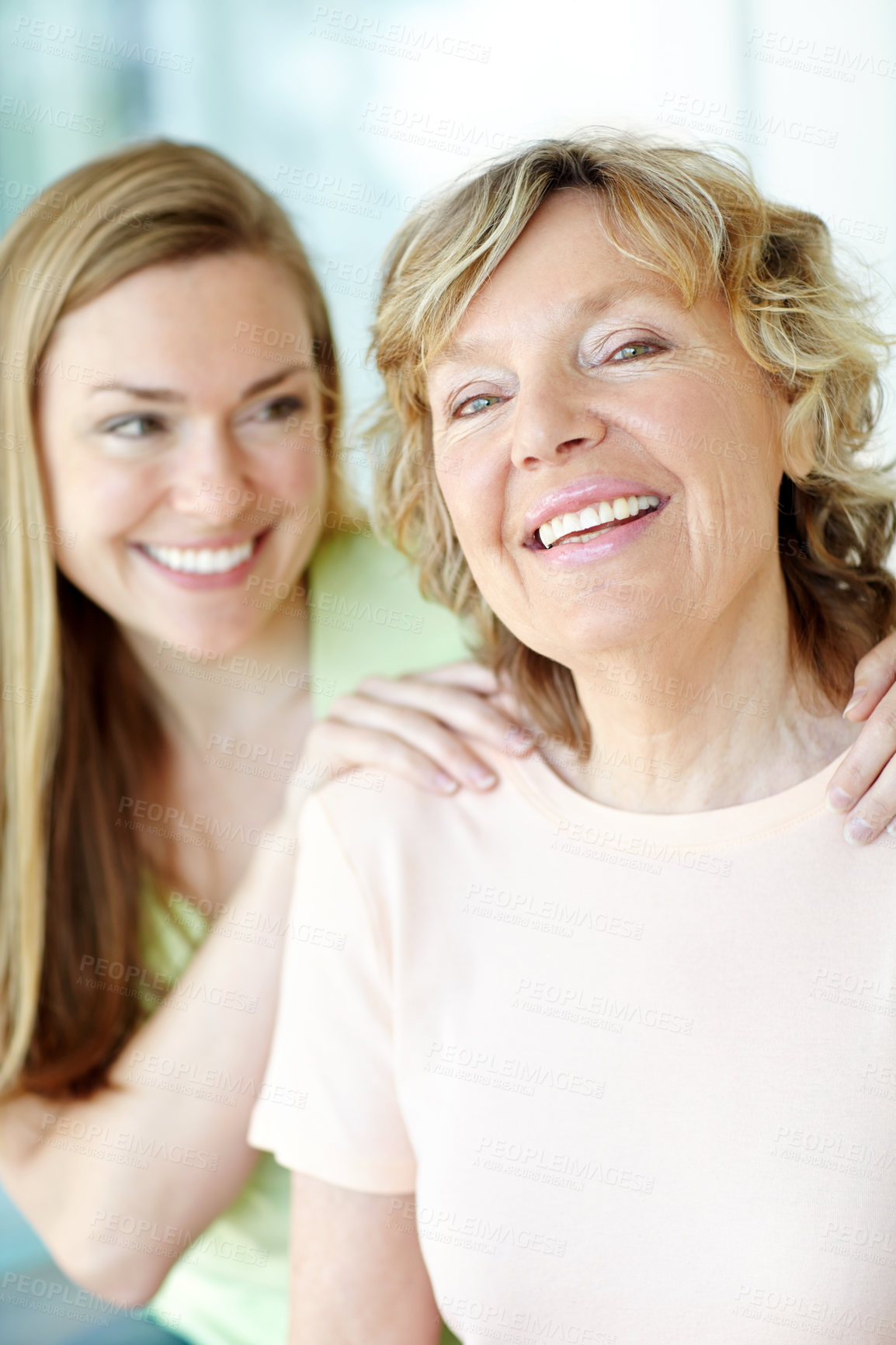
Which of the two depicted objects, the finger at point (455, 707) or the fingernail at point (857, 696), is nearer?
the fingernail at point (857, 696)

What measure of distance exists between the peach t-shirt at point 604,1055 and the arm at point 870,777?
23 mm

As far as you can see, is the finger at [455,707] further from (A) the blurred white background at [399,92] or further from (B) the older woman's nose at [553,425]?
(A) the blurred white background at [399,92]

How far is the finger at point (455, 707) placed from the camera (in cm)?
139

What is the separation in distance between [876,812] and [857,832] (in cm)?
3

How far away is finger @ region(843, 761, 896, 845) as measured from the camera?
1.13 metres

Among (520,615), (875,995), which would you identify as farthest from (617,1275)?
(520,615)

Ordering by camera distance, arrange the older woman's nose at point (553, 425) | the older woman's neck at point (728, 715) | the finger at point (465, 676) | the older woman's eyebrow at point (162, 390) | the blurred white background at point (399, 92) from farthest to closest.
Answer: the blurred white background at point (399, 92)
the older woman's eyebrow at point (162, 390)
the finger at point (465, 676)
the older woman's neck at point (728, 715)
the older woman's nose at point (553, 425)

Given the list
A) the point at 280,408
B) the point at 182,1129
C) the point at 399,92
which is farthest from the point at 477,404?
the point at 399,92

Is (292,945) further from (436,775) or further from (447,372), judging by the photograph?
(447,372)

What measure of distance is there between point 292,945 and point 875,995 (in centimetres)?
65

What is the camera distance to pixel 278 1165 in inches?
72.1

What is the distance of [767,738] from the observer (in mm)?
1251

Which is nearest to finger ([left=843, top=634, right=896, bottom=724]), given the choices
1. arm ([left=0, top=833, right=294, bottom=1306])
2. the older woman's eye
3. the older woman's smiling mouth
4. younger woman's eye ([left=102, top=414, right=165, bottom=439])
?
the older woman's smiling mouth

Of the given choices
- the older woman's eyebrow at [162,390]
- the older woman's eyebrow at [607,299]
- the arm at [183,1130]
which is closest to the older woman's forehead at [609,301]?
the older woman's eyebrow at [607,299]
